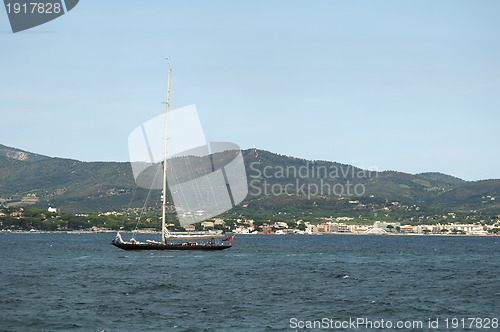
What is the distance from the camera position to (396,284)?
5925cm

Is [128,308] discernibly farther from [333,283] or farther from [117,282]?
[333,283]

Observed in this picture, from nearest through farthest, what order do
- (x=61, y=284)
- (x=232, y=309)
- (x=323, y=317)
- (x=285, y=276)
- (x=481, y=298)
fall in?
1. (x=323, y=317)
2. (x=232, y=309)
3. (x=481, y=298)
4. (x=61, y=284)
5. (x=285, y=276)

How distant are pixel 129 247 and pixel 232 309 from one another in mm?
61962

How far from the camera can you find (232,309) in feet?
139

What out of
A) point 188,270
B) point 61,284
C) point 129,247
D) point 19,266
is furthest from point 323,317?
point 129,247

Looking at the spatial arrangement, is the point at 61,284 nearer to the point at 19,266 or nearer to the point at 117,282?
the point at 117,282

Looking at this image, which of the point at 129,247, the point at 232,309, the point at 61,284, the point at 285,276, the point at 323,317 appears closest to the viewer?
the point at 323,317

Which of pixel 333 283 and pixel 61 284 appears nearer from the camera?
pixel 61 284

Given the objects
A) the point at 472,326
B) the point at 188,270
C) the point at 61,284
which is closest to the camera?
the point at 472,326

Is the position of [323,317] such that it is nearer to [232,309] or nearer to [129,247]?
[232,309]

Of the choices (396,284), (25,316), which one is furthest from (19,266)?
(396,284)

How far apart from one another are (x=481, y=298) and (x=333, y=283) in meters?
14.9

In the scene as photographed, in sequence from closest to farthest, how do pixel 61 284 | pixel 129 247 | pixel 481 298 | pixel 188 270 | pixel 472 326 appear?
pixel 472 326 → pixel 481 298 → pixel 61 284 → pixel 188 270 → pixel 129 247

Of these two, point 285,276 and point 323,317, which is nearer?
point 323,317
